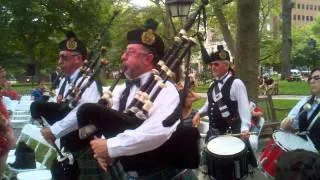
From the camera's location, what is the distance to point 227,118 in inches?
222

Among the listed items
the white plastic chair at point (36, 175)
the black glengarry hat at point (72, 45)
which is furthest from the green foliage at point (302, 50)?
the black glengarry hat at point (72, 45)

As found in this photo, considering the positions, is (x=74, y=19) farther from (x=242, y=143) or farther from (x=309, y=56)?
(x=309, y=56)

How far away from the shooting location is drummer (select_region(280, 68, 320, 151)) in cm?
510

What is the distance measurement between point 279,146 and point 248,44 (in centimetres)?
516

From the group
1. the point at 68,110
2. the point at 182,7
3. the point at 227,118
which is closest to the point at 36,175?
the point at 68,110

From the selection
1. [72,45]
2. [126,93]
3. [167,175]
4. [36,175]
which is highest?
[72,45]

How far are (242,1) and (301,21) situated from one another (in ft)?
338

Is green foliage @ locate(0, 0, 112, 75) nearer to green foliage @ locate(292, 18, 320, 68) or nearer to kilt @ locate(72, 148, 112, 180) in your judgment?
kilt @ locate(72, 148, 112, 180)

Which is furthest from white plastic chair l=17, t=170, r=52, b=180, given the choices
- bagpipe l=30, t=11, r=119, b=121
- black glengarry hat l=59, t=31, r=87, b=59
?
black glengarry hat l=59, t=31, r=87, b=59

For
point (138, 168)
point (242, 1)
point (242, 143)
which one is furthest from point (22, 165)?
point (242, 1)

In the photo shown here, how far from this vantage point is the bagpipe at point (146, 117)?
9.18ft

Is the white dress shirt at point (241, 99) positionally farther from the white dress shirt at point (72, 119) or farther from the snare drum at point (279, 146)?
the white dress shirt at point (72, 119)

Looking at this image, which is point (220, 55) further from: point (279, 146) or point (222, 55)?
point (279, 146)

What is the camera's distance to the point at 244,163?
509 centimetres
